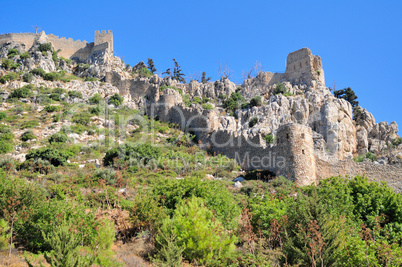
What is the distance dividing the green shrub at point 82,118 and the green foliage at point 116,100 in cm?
490

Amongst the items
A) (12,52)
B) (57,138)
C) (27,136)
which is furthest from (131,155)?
(12,52)

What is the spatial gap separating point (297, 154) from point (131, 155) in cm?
1199

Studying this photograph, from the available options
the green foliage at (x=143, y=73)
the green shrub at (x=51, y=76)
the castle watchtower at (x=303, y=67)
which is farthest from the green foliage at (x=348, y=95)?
the green shrub at (x=51, y=76)

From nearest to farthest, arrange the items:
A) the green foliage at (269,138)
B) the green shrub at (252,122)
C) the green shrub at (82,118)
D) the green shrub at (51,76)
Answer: the green foliage at (269,138) < the green shrub at (82,118) < the green shrub at (252,122) < the green shrub at (51,76)

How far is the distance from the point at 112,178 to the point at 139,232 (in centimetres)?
825

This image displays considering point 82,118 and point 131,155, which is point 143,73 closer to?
point 82,118

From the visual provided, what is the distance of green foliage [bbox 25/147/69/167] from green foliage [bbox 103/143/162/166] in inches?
118

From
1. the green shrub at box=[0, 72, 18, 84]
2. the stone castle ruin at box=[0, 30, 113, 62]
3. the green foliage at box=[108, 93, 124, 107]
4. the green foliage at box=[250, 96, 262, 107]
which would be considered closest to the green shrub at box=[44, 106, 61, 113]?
the green foliage at box=[108, 93, 124, 107]

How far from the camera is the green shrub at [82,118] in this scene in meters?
35.0

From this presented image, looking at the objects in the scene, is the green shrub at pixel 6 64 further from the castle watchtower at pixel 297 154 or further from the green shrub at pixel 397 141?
the green shrub at pixel 397 141

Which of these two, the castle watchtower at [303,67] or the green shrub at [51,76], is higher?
the castle watchtower at [303,67]

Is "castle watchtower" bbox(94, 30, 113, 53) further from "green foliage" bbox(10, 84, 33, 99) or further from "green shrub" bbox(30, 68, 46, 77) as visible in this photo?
"green foliage" bbox(10, 84, 33, 99)

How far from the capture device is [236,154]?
2839cm

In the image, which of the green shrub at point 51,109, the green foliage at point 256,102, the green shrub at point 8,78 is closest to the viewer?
the green shrub at point 51,109
